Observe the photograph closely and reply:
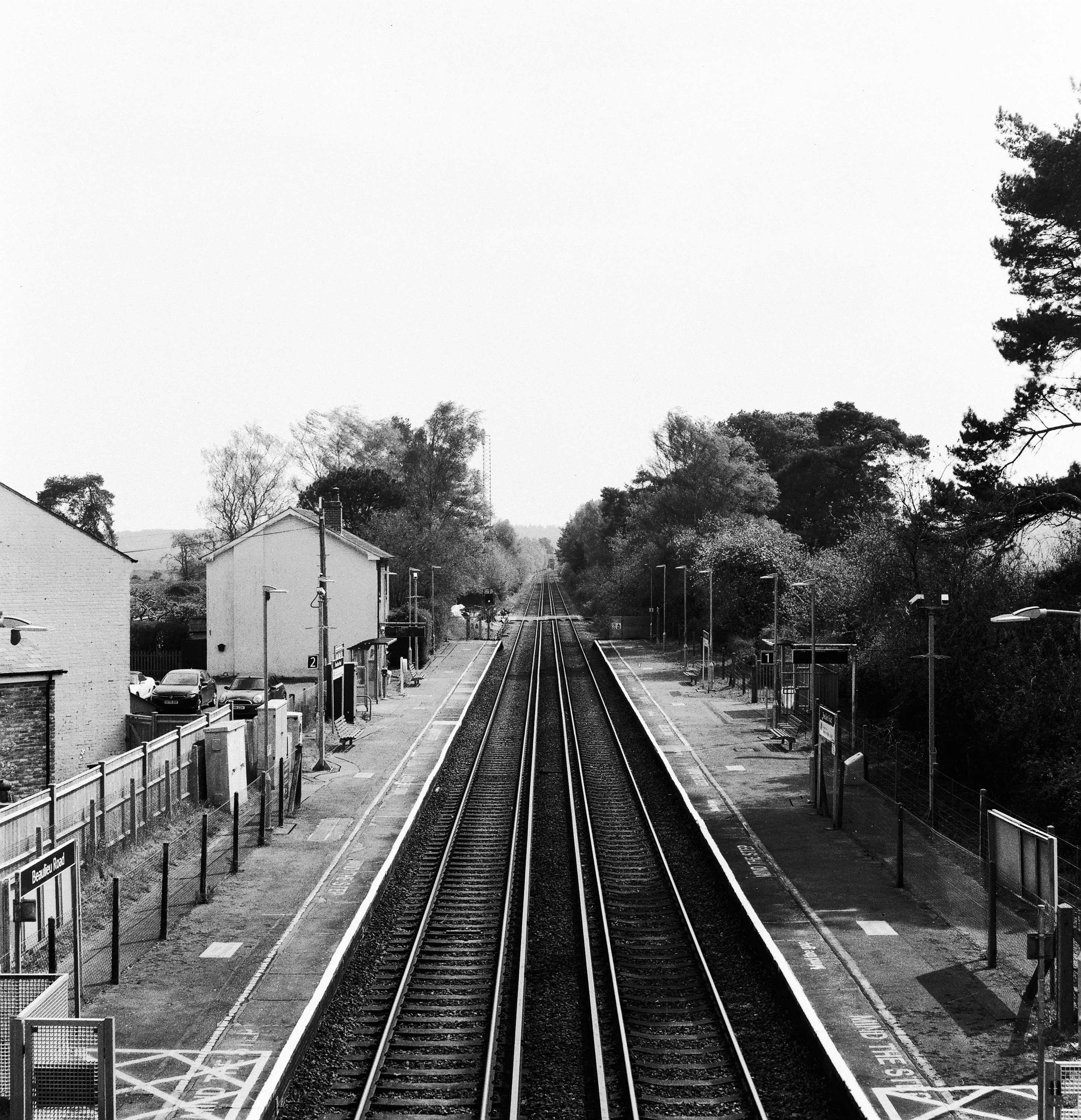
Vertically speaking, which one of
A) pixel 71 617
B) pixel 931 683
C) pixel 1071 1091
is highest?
pixel 71 617

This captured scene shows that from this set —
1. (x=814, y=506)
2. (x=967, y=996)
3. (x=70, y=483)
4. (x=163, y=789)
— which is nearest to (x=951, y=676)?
(x=967, y=996)

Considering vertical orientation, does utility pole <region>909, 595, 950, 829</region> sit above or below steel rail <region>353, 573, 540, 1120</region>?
above

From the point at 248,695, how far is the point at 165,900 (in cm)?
2357

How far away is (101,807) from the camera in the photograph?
A: 19609 millimetres

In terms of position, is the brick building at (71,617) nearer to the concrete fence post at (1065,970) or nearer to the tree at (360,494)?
the concrete fence post at (1065,970)

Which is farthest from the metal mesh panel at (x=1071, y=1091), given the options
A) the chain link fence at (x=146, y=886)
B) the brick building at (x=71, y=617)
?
the brick building at (x=71, y=617)

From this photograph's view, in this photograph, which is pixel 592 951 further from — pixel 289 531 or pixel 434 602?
pixel 434 602

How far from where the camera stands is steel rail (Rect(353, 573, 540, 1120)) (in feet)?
38.3

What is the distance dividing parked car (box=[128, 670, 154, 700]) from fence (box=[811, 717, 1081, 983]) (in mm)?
24718

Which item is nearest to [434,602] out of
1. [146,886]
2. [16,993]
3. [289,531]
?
[289,531]

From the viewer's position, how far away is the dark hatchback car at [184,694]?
39906 millimetres

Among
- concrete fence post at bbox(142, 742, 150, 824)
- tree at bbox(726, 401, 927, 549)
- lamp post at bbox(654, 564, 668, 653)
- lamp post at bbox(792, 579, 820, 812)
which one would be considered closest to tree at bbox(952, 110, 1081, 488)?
lamp post at bbox(792, 579, 820, 812)

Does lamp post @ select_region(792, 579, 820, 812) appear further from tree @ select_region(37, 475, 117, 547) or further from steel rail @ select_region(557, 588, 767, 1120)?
tree @ select_region(37, 475, 117, 547)

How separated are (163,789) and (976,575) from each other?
19.4m
